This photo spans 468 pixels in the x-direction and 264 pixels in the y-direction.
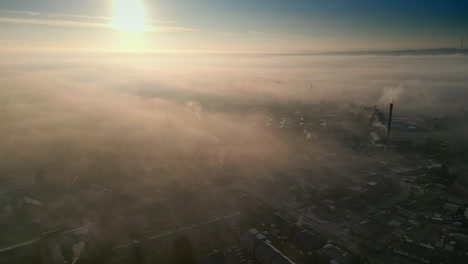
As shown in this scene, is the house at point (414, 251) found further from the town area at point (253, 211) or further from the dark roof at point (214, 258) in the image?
the dark roof at point (214, 258)

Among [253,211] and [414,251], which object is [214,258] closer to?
[253,211]

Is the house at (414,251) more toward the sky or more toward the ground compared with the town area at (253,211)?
more toward the ground

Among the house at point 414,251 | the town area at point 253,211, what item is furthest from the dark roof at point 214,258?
the house at point 414,251

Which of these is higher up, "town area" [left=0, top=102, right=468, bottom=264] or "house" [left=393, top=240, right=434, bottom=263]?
"town area" [left=0, top=102, right=468, bottom=264]

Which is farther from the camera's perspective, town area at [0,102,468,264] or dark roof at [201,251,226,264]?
town area at [0,102,468,264]

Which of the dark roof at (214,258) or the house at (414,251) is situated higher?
the dark roof at (214,258)

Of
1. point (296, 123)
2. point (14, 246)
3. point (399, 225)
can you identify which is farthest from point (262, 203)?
point (296, 123)

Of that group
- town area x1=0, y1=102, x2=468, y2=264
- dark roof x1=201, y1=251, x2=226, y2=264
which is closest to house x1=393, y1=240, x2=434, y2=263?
town area x1=0, y1=102, x2=468, y2=264

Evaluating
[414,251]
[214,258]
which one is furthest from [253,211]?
[414,251]

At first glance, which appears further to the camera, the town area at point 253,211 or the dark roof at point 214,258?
the town area at point 253,211

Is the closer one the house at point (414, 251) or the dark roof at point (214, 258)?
the dark roof at point (214, 258)

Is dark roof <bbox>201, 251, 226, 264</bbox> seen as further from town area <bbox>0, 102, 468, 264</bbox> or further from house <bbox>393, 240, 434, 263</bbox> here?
house <bbox>393, 240, 434, 263</bbox>

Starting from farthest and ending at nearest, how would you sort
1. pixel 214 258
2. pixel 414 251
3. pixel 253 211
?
pixel 253 211, pixel 414 251, pixel 214 258
